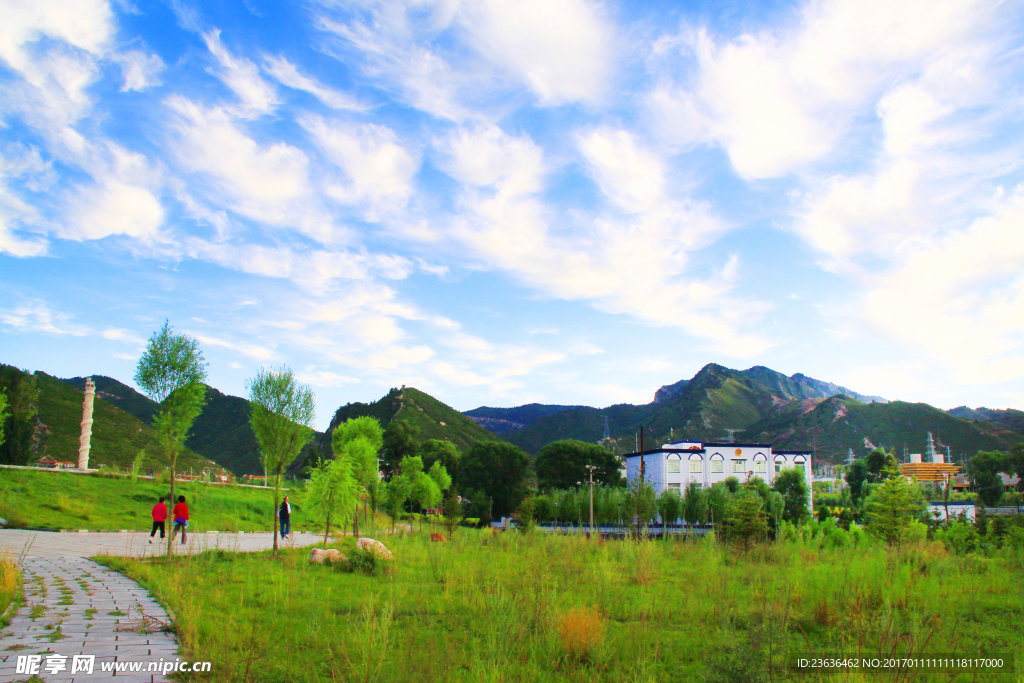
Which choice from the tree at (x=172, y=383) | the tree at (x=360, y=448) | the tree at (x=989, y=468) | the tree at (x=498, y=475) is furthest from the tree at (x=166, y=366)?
the tree at (x=989, y=468)

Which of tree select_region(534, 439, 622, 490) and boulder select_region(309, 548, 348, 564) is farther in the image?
tree select_region(534, 439, 622, 490)

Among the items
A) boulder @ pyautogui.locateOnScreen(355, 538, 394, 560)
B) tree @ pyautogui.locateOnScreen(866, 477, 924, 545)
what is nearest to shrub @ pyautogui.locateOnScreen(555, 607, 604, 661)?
boulder @ pyautogui.locateOnScreen(355, 538, 394, 560)

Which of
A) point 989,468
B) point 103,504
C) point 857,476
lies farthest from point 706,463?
point 103,504

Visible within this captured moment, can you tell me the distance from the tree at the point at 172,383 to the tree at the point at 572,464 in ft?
189

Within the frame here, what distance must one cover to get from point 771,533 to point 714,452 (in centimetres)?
4844

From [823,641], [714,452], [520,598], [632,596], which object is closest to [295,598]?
[520,598]

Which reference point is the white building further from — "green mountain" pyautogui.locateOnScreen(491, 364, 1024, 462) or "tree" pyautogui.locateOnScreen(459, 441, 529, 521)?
"green mountain" pyautogui.locateOnScreen(491, 364, 1024, 462)

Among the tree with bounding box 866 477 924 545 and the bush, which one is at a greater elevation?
the tree with bounding box 866 477 924 545

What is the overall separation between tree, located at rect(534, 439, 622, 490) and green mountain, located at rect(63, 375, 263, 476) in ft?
207

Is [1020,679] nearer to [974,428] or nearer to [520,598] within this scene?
[520,598]

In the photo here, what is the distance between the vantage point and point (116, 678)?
465cm

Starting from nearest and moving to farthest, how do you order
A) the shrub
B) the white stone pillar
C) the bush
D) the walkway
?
the walkway, the shrub, the bush, the white stone pillar

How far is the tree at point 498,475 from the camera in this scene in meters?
65.6

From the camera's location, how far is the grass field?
5090 millimetres
